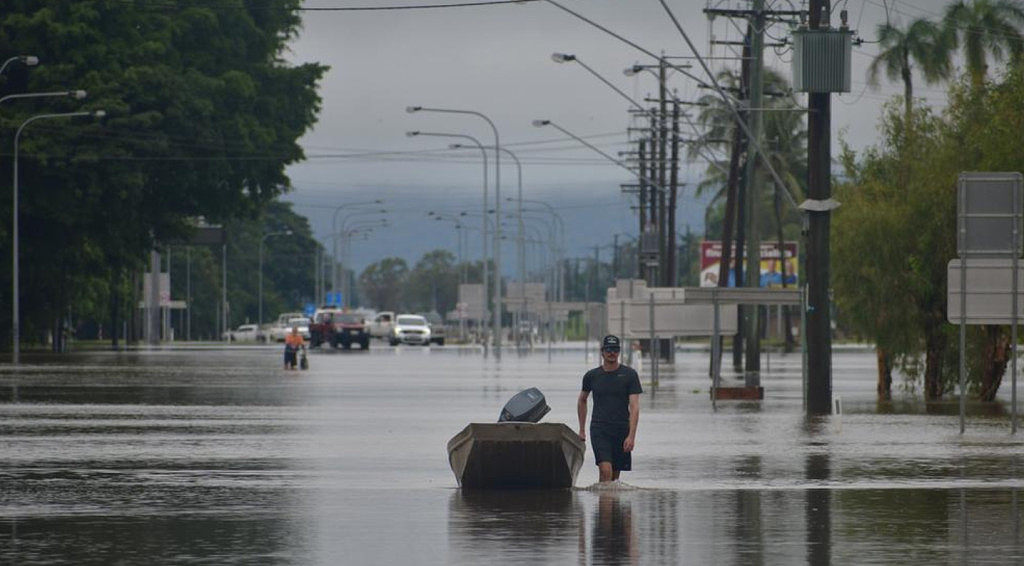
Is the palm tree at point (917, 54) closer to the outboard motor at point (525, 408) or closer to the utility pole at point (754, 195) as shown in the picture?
the utility pole at point (754, 195)

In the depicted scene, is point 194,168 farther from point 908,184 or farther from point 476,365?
point 908,184

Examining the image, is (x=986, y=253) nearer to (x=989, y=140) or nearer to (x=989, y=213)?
(x=989, y=213)

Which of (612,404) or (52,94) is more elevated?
(52,94)

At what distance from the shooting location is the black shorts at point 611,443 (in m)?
19.0

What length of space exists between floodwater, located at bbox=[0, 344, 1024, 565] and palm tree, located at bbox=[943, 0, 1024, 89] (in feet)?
162

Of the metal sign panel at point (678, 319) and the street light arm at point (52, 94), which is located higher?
the street light arm at point (52, 94)

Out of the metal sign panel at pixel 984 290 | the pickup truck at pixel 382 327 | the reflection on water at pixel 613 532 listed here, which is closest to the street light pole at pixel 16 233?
the metal sign panel at pixel 984 290

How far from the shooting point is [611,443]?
1911 cm

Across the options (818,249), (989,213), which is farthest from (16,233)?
(989,213)

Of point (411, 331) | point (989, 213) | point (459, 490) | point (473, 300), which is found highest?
point (989, 213)

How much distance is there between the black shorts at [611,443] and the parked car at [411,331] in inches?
4188

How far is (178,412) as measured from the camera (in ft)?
118

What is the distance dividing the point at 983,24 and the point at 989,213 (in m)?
59.5

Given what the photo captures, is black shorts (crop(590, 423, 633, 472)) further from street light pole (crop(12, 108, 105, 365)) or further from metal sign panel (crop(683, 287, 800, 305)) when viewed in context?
street light pole (crop(12, 108, 105, 365))
